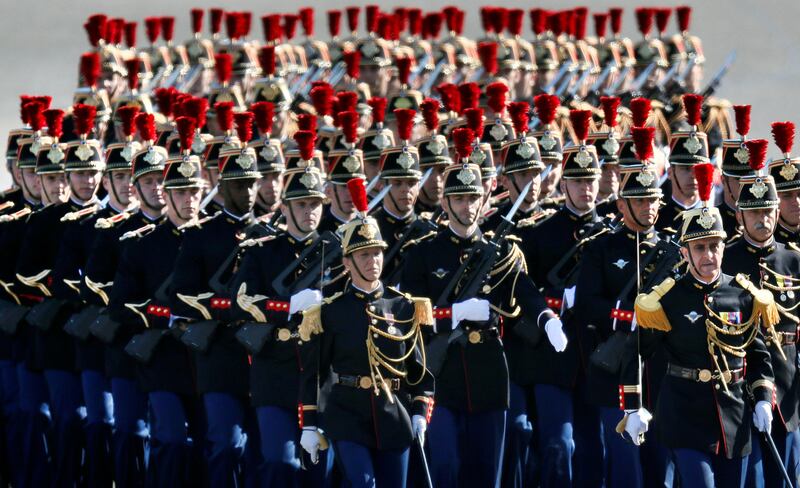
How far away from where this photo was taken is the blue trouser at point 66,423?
12742 mm

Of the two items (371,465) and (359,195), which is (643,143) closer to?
(359,195)

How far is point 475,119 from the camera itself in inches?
493

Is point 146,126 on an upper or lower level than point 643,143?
upper

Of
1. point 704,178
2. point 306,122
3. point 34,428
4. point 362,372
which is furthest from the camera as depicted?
point 34,428

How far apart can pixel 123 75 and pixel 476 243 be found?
700cm

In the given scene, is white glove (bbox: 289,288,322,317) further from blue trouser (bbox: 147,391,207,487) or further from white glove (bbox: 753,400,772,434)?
white glove (bbox: 753,400,772,434)

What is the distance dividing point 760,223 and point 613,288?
802 mm

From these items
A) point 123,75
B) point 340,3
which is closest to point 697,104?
point 123,75

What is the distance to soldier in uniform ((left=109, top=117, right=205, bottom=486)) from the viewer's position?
11727mm

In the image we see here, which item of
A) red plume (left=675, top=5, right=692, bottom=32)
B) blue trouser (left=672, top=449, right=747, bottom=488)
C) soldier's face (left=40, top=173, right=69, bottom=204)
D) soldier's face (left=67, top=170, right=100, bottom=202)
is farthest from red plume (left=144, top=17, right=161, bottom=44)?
blue trouser (left=672, top=449, right=747, bottom=488)

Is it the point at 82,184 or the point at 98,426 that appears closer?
the point at 98,426

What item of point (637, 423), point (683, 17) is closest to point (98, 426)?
point (637, 423)

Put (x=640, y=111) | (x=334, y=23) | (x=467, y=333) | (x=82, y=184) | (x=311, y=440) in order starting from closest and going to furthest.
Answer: (x=311, y=440) → (x=467, y=333) → (x=640, y=111) → (x=82, y=184) → (x=334, y=23)

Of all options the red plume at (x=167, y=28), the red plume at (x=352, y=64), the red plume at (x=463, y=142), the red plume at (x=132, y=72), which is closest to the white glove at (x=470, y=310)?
the red plume at (x=463, y=142)
